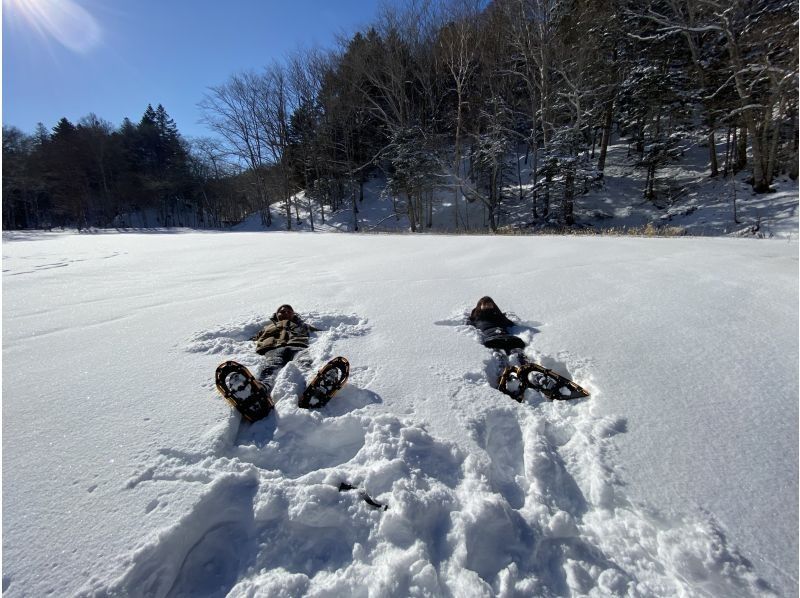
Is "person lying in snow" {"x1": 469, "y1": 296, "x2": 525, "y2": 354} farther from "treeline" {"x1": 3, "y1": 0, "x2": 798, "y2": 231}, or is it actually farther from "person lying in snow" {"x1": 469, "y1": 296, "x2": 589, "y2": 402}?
"treeline" {"x1": 3, "y1": 0, "x2": 798, "y2": 231}

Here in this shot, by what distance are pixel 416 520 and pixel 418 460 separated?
280mm

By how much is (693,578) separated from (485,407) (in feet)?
3.06

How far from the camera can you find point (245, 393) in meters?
1.85

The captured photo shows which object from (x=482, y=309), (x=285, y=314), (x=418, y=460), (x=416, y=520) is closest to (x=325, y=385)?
(x=418, y=460)

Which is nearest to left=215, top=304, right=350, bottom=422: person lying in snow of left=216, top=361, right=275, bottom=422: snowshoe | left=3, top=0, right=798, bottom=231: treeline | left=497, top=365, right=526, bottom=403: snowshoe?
left=216, top=361, right=275, bottom=422: snowshoe

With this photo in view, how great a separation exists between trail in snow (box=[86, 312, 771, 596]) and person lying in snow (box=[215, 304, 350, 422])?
9 cm

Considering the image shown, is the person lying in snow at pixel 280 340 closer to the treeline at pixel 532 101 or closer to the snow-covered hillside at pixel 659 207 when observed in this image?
the snow-covered hillside at pixel 659 207

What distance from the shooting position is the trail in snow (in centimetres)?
107

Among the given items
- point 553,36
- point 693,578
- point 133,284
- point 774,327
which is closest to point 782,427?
point 693,578

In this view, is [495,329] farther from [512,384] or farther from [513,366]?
[512,384]

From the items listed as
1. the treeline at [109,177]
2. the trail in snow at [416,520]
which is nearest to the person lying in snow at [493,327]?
the trail in snow at [416,520]

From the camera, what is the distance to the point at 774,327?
7.56 feet

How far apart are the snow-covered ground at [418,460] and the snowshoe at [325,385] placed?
0.10 m

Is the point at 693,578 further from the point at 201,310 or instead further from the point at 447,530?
the point at 201,310
